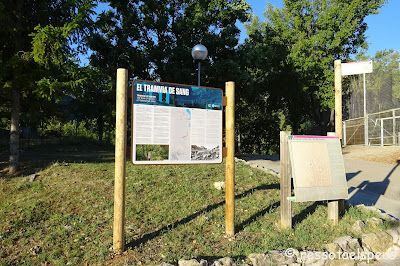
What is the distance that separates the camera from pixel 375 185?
26.7 ft

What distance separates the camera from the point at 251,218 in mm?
5047

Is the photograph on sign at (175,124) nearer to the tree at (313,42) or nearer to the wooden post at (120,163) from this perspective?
the wooden post at (120,163)

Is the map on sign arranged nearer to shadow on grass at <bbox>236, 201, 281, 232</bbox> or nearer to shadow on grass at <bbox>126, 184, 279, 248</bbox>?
shadow on grass at <bbox>236, 201, 281, 232</bbox>

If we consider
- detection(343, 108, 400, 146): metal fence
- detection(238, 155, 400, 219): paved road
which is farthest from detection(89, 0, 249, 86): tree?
detection(343, 108, 400, 146): metal fence

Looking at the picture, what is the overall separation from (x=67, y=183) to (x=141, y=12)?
29.8 ft

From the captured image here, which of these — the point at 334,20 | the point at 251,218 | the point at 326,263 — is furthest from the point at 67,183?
the point at 334,20

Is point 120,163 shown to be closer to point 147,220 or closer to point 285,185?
point 147,220

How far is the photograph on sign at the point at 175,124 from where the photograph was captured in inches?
152

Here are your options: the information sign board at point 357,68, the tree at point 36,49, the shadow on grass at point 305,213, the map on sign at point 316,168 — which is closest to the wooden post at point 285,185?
the map on sign at point 316,168

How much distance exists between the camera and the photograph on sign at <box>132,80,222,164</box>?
3861 millimetres

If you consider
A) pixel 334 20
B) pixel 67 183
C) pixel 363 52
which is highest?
pixel 334 20

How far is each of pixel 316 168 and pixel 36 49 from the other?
258 inches

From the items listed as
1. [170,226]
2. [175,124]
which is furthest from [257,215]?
[175,124]

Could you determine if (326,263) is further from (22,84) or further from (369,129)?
(369,129)
